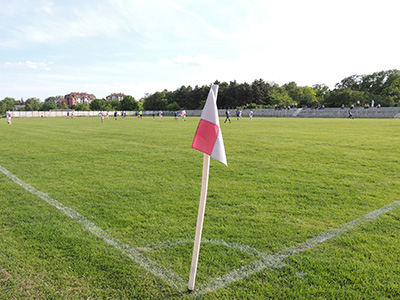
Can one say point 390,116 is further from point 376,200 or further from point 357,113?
point 376,200

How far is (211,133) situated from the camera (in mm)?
2475

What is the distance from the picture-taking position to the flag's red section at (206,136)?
2451 millimetres

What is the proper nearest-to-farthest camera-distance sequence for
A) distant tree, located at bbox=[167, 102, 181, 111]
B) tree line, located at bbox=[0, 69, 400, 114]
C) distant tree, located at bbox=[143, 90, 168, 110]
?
tree line, located at bbox=[0, 69, 400, 114]
distant tree, located at bbox=[167, 102, 181, 111]
distant tree, located at bbox=[143, 90, 168, 110]

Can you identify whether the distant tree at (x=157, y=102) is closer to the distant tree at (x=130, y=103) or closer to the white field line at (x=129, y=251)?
the distant tree at (x=130, y=103)

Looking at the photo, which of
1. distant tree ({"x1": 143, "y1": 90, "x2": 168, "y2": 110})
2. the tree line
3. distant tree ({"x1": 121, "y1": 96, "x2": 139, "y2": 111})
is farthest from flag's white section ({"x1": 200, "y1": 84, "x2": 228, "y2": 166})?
distant tree ({"x1": 121, "y1": 96, "x2": 139, "y2": 111})

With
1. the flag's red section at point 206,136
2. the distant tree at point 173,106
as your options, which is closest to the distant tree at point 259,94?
the distant tree at point 173,106

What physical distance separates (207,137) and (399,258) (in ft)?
8.98

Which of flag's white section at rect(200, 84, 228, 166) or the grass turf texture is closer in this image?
flag's white section at rect(200, 84, 228, 166)

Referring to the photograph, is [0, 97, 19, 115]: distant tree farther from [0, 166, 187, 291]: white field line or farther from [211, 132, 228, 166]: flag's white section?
[211, 132, 228, 166]: flag's white section

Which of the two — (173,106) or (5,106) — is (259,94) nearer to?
(173,106)

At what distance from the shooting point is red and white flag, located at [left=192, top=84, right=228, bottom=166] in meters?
2.40

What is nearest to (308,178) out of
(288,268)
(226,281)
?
(288,268)

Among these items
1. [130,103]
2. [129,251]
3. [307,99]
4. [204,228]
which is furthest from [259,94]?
[129,251]

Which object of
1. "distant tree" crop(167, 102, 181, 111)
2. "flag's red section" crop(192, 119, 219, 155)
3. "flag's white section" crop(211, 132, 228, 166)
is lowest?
"flag's white section" crop(211, 132, 228, 166)
